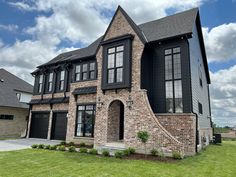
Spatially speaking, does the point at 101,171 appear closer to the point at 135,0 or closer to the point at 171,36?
the point at 171,36

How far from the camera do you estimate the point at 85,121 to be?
14.6 meters

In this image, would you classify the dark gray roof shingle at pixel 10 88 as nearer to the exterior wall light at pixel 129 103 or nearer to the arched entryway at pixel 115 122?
the arched entryway at pixel 115 122

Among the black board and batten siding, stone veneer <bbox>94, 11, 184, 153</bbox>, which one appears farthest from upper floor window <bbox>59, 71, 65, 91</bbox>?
the black board and batten siding

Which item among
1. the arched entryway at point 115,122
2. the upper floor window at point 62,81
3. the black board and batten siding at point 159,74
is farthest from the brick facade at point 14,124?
the black board and batten siding at point 159,74

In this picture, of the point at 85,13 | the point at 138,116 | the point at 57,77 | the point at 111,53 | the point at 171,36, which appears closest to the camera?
the point at 138,116

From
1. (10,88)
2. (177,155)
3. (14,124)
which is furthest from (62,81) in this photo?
(177,155)

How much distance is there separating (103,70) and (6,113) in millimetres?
16420

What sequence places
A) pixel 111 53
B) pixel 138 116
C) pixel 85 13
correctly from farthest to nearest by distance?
pixel 85 13, pixel 111 53, pixel 138 116

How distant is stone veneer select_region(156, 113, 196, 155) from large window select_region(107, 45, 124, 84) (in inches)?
168

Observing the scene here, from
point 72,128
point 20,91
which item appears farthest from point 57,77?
point 20,91

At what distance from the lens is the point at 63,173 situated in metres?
6.31

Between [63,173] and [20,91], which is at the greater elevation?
[20,91]

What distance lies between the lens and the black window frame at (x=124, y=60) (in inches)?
473

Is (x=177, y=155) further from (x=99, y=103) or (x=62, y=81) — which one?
(x=62, y=81)
